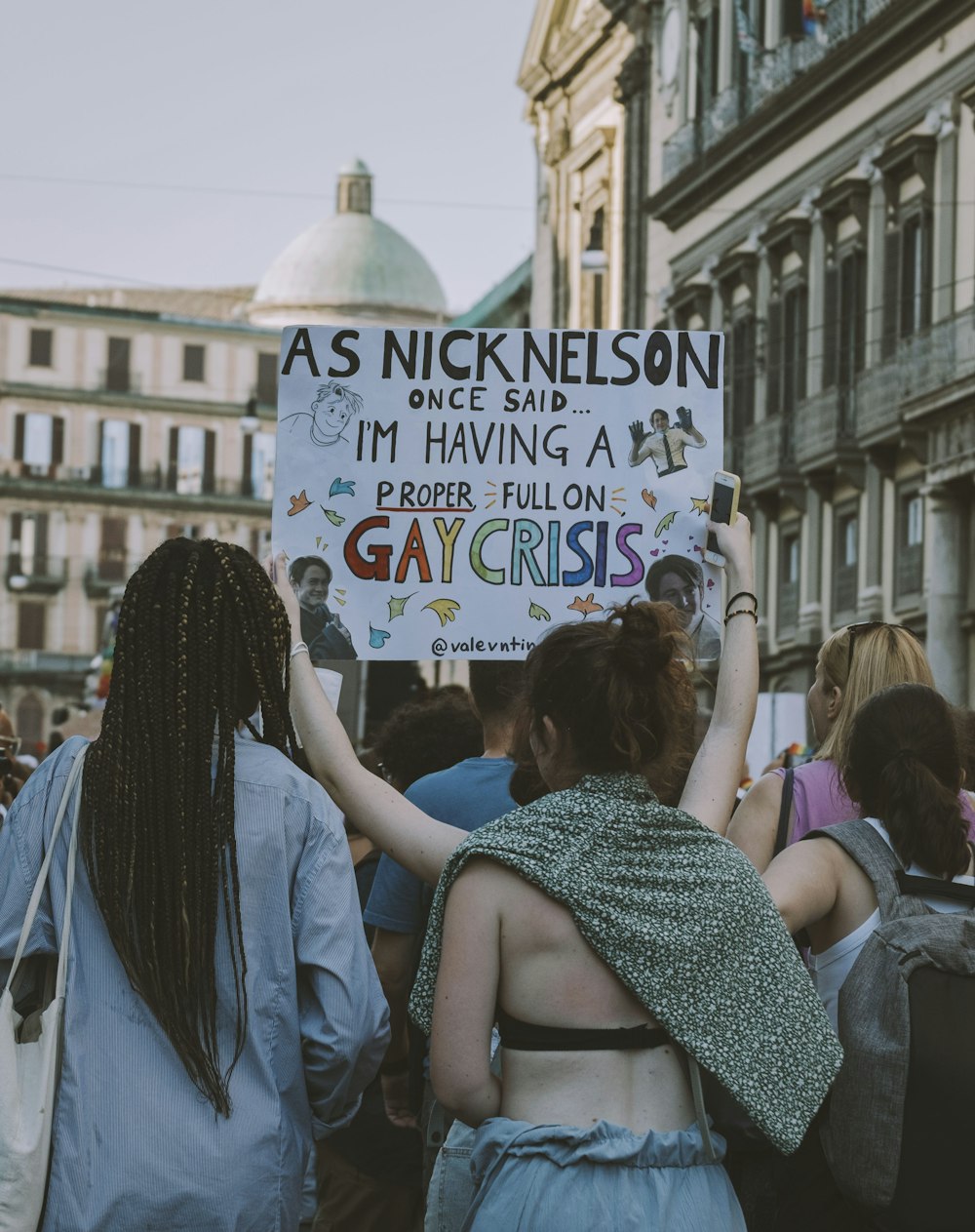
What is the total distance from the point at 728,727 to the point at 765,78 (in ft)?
92.0

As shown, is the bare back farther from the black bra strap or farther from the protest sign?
the protest sign

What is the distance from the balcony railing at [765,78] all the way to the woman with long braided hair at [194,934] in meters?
24.4

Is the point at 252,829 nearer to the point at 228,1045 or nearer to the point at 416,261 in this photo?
the point at 228,1045

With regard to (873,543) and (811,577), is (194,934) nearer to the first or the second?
(873,543)

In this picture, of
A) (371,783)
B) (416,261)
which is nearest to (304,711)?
(371,783)

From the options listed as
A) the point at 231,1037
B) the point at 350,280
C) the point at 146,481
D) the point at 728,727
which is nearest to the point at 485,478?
the point at 728,727

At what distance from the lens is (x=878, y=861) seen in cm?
409

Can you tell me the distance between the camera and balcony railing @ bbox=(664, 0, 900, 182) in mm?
28000

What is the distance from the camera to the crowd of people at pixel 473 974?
332cm

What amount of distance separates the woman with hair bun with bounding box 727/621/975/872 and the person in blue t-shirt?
0.54 metres

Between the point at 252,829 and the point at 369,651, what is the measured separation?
5.99 ft

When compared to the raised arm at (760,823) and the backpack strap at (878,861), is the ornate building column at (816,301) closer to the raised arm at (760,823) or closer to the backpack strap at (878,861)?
the raised arm at (760,823)

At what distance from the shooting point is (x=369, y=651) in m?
5.34

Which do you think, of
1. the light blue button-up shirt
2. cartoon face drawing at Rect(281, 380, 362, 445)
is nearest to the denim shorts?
the light blue button-up shirt
